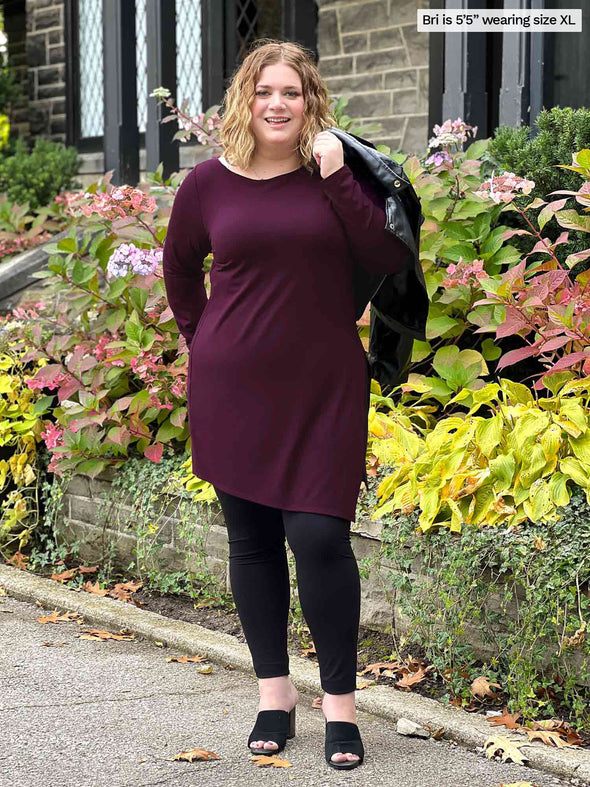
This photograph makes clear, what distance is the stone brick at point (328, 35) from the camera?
324 inches

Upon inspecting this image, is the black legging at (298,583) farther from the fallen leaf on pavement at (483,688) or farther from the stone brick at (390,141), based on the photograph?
the stone brick at (390,141)

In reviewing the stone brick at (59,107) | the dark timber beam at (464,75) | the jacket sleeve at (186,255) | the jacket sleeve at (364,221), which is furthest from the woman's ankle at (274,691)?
the stone brick at (59,107)

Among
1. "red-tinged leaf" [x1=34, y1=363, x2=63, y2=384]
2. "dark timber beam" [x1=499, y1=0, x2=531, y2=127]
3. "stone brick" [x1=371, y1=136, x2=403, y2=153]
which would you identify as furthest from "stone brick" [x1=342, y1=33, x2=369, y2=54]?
"red-tinged leaf" [x1=34, y1=363, x2=63, y2=384]

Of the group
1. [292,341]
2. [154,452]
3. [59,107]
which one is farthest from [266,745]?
[59,107]

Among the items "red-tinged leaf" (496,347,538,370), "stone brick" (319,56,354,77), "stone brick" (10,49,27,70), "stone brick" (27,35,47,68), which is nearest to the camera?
"red-tinged leaf" (496,347,538,370)

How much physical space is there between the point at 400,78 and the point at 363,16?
1.98ft

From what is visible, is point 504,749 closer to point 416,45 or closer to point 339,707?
point 339,707

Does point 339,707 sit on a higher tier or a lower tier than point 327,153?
lower

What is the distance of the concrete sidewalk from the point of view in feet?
9.27

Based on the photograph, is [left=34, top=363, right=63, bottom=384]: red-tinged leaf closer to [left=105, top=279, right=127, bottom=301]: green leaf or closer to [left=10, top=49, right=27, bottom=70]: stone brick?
[left=105, top=279, right=127, bottom=301]: green leaf

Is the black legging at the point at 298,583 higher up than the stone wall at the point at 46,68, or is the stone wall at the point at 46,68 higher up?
the stone wall at the point at 46,68

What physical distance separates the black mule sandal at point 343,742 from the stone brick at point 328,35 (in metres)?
6.36

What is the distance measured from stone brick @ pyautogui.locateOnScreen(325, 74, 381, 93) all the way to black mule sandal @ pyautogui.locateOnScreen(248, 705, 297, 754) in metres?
5.94

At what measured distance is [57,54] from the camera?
10.2m
